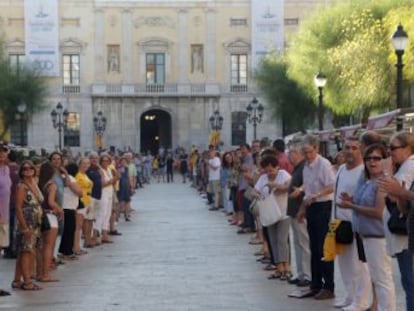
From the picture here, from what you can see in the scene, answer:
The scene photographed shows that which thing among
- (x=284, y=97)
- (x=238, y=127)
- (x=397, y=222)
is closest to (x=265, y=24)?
(x=238, y=127)

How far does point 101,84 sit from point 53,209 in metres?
57.2

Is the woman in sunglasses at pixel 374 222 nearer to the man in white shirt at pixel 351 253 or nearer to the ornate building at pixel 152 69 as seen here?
the man in white shirt at pixel 351 253

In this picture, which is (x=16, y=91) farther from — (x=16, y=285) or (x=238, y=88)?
(x=16, y=285)

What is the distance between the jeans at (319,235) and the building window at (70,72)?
59.7 metres

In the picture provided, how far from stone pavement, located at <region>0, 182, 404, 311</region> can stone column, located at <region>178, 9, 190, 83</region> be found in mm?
49652

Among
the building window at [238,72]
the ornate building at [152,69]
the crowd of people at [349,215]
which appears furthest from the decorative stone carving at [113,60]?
the crowd of people at [349,215]

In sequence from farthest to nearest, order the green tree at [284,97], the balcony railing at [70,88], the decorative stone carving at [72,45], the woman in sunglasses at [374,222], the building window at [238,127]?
1. the building window at [238,127]
2. the balcony railing at [70,88]
3. the decorative stone carving at [72,45]
4. the green tree at [284,97]
5. the woman in sunglasses at [374,222]

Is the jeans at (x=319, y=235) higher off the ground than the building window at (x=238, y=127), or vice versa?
the building window at (x=238, y=127)

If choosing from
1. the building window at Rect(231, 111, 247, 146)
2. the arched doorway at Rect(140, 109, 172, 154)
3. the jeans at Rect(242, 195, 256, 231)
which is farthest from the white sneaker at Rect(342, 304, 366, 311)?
the arched doorway at Rect(140, 109, 172, 154)

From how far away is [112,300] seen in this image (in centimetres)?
1145

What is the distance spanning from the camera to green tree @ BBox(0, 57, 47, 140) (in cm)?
5091

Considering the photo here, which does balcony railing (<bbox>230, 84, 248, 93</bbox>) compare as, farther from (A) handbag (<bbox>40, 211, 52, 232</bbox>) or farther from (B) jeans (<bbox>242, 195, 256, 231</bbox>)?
(A) handbag (<bbox>40, 211, 52, 232</bbox>)

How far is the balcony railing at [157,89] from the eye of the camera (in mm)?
69688

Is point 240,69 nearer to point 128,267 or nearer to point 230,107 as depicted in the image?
point 230,107
